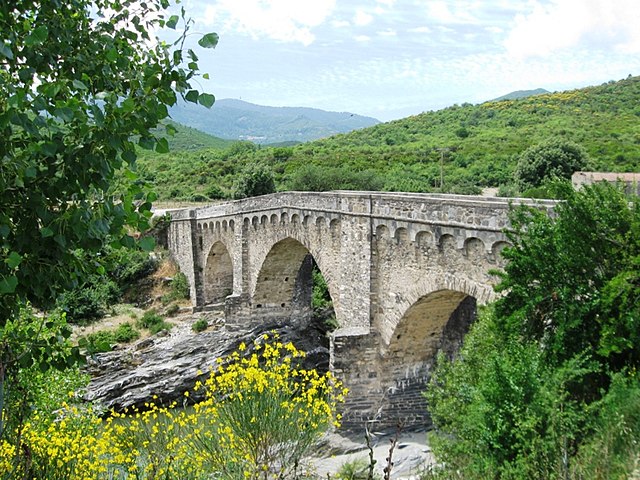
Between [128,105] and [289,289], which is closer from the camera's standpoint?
[128,105]

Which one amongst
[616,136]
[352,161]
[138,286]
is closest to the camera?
Answer: [138,286]

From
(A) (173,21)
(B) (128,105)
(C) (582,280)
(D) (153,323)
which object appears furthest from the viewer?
(D) (153,323)

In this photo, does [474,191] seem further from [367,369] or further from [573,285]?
[573,285]

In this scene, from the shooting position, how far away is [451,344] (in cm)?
1573

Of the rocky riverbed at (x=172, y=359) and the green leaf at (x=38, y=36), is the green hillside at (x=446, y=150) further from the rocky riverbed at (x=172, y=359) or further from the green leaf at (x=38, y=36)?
the green leaf at (x=38, y=36)

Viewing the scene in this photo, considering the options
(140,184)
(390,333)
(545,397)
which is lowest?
(390,333)

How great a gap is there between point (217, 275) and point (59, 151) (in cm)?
2678

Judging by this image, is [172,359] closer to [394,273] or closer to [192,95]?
[394,273]

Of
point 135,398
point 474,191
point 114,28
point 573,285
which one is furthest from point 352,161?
point 114,28

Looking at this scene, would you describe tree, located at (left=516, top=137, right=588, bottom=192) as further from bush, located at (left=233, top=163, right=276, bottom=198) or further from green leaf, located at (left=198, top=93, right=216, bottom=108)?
green leaf, located at (left=198, top=93, right=216, bottom=108)

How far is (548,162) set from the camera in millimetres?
33188

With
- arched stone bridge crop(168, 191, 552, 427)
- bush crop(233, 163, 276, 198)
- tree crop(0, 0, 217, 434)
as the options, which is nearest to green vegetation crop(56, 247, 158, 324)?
bush crop(233, 163, 276, 198)

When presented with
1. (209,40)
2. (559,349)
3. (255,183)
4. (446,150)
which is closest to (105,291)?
(255,183)

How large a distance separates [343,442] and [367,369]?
189 centimetres
